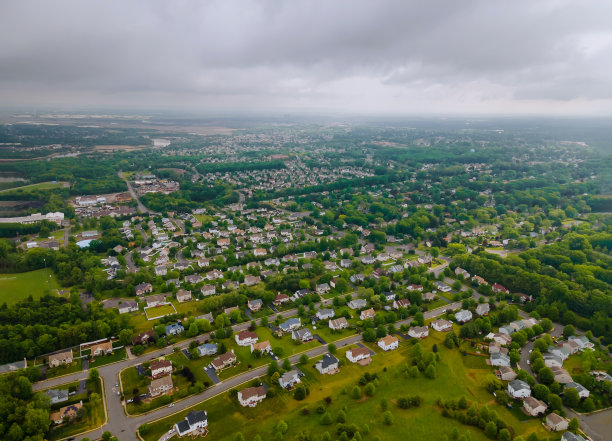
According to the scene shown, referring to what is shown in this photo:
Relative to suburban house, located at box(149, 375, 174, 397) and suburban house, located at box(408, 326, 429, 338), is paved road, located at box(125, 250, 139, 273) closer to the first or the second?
suburban house, located at box(149, 375, 174, 397)

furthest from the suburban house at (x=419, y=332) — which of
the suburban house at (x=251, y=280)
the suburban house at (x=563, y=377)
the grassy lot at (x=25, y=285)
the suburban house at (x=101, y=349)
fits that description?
the grassy lot at (x=25, y=285)

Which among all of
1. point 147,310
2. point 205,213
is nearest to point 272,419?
point 147,310

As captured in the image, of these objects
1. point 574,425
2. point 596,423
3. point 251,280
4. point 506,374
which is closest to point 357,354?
point 506,374

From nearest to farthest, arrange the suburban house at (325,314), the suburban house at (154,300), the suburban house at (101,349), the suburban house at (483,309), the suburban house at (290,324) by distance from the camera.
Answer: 1. the suburban house at (101,349)
2. the suburban house at (290,324)
3. the suburban house at (325,314)
4. the suburban house at (483,309)
5. the suburban house at (154,300)

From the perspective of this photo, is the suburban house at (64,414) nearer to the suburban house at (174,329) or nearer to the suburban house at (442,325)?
the suburban house at (174,329)

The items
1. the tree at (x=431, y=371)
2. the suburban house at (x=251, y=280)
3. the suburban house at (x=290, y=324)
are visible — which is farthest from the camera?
the suburban house at (x=251, y=280)

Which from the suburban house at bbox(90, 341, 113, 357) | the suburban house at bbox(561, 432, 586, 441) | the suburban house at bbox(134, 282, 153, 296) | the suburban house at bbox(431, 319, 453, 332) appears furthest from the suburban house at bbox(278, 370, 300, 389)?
the suburban house at bbox(134, 282, 153, 296)

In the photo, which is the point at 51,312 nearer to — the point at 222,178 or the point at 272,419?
the point at 272,419

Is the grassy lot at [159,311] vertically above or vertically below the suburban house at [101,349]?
below
